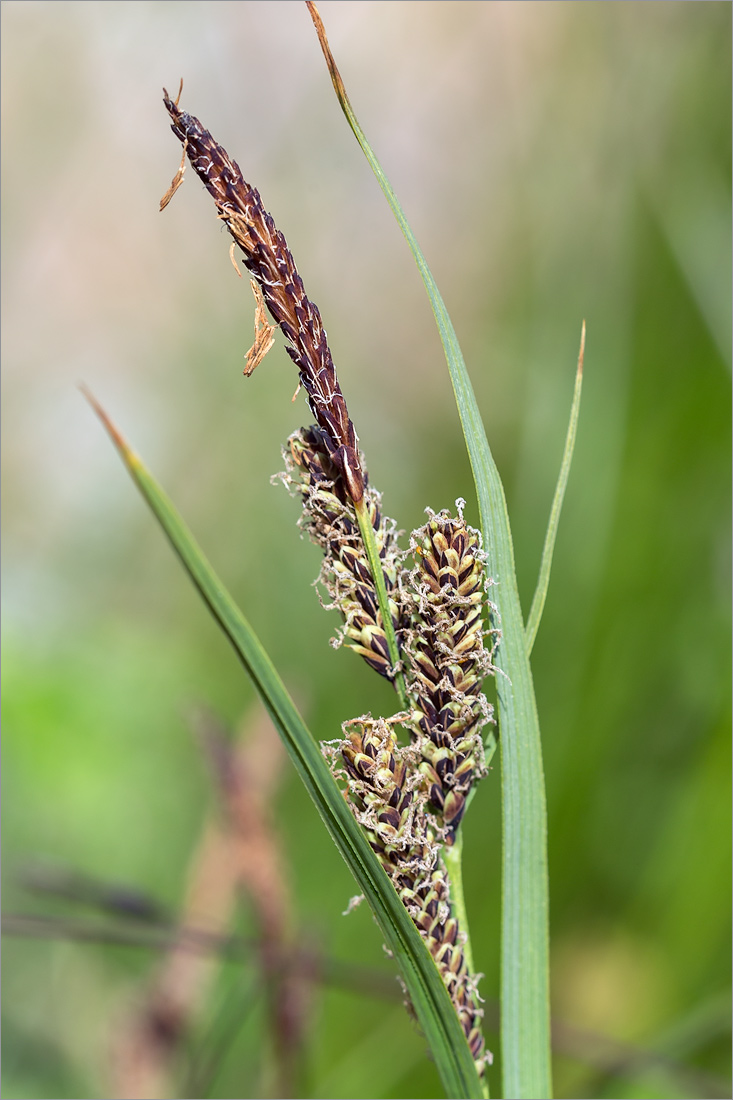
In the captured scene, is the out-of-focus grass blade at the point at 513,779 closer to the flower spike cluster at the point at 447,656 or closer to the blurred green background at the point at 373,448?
the flower spike cluster at the point at 447,656

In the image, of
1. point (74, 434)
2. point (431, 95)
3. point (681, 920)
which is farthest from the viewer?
point (431, 95)

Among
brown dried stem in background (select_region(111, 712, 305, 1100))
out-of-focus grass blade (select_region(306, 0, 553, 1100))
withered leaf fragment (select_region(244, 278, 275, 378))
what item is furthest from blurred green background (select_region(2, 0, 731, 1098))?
withered leaf fragment (select_region(244, 278, 275, 378))

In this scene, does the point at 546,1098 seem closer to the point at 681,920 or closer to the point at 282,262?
the point at 282,262

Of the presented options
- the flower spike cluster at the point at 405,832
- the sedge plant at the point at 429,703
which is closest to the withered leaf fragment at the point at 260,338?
the sedge plant at the point at 429,703

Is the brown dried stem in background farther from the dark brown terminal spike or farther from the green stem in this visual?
the dark brown terminal spike

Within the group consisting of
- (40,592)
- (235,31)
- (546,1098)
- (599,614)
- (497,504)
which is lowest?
(546,1098)

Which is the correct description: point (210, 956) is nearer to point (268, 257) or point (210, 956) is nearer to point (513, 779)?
point (513, 779)

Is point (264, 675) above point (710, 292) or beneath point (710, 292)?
beneath

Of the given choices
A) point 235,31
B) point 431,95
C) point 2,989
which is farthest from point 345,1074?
point 431,95
